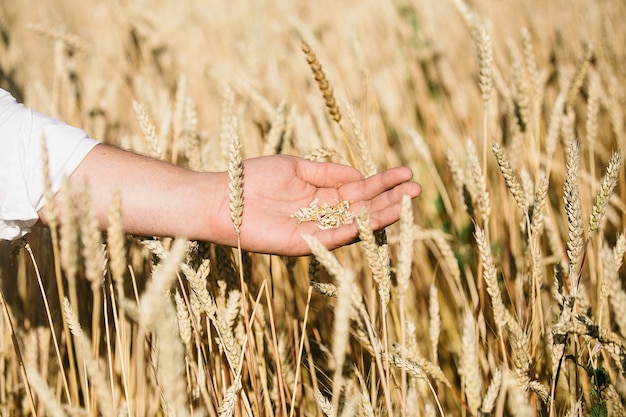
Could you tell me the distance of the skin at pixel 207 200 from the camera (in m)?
1.02

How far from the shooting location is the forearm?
1.02 meters

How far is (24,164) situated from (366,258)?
75cm

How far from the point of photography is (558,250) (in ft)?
3.65

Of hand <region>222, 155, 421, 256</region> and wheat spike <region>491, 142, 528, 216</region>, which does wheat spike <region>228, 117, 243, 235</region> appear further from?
wheat spike <region>491, 142, 528, 216</region>

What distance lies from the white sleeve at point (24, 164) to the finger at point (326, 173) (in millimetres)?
500

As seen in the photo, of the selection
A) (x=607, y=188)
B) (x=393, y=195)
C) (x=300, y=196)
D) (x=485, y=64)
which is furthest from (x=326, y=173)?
(x=607, y=188)

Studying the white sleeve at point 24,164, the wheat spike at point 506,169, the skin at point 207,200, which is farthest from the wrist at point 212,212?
the wheat spike at point 506,169

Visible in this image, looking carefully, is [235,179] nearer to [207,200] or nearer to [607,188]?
[207,200]

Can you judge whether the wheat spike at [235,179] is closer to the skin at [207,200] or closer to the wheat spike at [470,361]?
the skin at [207,200]

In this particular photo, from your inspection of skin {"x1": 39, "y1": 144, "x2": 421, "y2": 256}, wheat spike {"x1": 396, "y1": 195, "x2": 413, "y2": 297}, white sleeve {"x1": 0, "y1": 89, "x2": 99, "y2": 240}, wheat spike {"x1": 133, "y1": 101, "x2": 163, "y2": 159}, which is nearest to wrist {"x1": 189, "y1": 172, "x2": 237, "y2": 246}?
skin {"x1": 39, "y1": 144, "x2": 421, "y2": 256}

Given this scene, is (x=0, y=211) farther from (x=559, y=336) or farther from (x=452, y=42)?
(x=452, y=42)

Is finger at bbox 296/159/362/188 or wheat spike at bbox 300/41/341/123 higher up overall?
wheat spike at bbox 300/41/341/123

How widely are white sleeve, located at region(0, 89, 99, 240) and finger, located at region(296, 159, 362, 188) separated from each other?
0.50 m

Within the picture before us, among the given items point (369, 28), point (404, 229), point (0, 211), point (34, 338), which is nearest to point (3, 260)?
point (34, 338)
